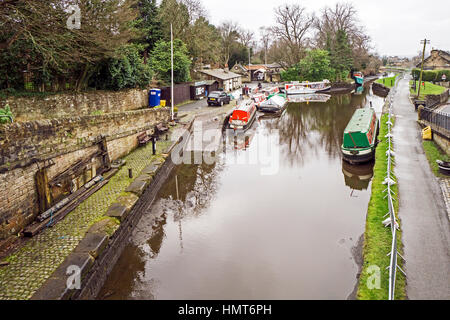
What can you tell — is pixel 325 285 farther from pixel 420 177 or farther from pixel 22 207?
pixel 22 207

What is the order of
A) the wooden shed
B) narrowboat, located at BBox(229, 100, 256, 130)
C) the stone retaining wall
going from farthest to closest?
1. the wooden shed
2. narrowboat, located at BBox(229, 100, 256, 130)
3. the stone retaining wall

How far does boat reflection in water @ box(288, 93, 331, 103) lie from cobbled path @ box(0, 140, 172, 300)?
105 feet

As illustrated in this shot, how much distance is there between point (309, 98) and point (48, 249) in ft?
124

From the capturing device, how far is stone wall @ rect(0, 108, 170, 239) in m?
7.95

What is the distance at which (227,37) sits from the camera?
63.1 m

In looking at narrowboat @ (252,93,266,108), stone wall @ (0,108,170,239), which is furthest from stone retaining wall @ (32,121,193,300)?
narrowboat @ (252,93,266,108)

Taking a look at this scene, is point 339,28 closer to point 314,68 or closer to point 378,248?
point 314,68

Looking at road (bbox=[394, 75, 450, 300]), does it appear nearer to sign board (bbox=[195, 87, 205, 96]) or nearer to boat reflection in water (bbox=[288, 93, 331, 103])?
sign board (bbox=[195, 87, 205, 96])

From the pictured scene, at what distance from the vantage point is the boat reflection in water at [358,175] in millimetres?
13211

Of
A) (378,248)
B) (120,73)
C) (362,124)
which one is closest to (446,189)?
(378,248)

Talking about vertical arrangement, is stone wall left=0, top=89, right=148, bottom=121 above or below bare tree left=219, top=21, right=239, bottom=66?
below

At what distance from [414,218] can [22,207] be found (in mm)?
10459

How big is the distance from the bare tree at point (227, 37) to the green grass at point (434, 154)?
4892cm

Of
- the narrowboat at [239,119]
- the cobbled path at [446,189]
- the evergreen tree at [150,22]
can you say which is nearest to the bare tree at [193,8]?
the evergreen tree at [150,22]
